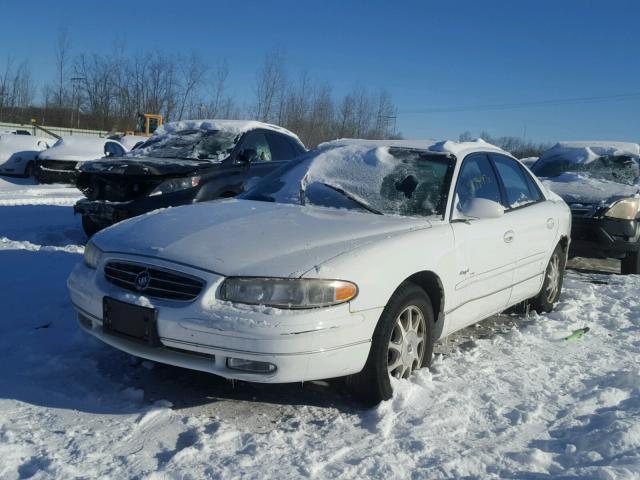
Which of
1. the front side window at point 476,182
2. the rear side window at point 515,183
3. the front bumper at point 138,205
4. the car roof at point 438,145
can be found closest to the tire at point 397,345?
the front side window at point 476,182

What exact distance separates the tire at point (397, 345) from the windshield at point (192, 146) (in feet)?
15.2

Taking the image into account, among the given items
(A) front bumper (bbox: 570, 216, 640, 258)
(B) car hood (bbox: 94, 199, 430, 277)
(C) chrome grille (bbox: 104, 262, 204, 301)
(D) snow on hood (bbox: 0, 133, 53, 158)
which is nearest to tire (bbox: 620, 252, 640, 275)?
(A) front bumper (bbox: 570, 216, 640, 258)

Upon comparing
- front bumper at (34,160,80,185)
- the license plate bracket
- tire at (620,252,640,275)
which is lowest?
front bumper at (34,160,80,185)

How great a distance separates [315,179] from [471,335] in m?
1.75

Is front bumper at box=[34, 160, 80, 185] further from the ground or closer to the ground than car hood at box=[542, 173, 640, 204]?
closer to the ground

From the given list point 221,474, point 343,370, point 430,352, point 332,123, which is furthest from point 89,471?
point 332,123

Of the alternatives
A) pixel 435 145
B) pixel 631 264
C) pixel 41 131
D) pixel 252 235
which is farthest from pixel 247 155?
pixel 41 131

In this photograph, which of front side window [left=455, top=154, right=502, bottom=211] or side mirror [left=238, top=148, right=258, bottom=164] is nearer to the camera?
front side window [left=455, top=154, right=502, bottom=211]

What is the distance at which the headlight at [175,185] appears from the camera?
679 centimetres

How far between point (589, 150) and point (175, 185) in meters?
6.05

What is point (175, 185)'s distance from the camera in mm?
6844

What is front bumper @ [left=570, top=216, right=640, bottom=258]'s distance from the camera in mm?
6832

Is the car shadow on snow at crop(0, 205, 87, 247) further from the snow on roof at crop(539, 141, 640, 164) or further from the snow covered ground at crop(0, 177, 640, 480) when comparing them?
the snow on roof at crop(539, 141, 640, 164)

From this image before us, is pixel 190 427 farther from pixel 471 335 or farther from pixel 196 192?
pixel 196 192
